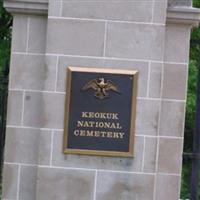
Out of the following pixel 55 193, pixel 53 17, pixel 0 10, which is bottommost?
pixel 55 193

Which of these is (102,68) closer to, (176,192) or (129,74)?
(129,74)

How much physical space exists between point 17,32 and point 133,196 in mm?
1989

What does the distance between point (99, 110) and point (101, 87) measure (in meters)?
0.22

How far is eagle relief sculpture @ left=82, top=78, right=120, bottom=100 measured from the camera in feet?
22.5

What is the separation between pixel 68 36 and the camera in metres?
6.86

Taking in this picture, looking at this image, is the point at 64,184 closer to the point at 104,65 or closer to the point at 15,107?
the point at 15,107

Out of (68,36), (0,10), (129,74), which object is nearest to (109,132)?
(129,74)

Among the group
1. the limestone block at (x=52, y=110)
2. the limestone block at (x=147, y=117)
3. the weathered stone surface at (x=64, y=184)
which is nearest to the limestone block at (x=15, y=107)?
the limestone block at (x=52, y=110)

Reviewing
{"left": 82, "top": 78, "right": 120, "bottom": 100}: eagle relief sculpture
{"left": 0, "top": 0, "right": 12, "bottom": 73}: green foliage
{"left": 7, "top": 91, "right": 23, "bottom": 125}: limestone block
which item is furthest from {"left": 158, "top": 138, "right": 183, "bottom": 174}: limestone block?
{"left": 0, "top": 0, "right": 12, "bottom": 73}: green foliage

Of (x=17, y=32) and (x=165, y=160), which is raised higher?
(x=17, y=32)

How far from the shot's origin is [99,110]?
6848mm

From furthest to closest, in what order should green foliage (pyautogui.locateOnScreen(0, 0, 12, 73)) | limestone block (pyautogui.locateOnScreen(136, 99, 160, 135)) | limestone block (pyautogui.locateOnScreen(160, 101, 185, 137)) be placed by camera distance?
green foliage (pyautogui.locateOnScreen(0, 0, 12, 73))
limestone block (pyautogui.locateOnScreen(160, 101, 185, 137))
limestone block (pyautogui.locateOnScreen(136, 99, 160, 135))

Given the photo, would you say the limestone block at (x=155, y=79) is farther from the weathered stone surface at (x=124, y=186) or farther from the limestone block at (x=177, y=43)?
the weathered stone surface at (x=124, y=186)

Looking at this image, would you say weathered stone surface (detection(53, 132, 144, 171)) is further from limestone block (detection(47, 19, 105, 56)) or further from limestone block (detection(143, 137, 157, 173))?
limestone block (detection(47, 19, 105, 56))
